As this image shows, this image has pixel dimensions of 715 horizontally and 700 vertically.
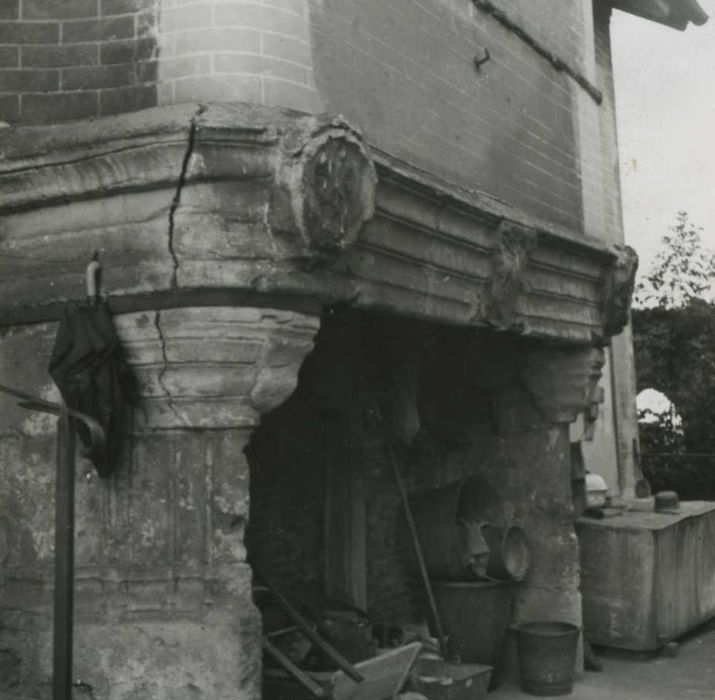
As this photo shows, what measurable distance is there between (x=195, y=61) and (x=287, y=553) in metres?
3.31

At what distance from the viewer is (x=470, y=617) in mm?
7332

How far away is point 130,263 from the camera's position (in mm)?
4316

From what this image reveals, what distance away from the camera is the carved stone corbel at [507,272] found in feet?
20.3

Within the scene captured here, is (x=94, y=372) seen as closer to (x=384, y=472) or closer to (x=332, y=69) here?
(x=332, y=69)

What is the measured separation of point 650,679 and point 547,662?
3.17 feet

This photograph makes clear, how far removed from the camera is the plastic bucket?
7266mm

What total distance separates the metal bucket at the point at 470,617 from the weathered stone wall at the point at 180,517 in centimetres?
331

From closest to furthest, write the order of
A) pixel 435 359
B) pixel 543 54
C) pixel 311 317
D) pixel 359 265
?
pixel 311 317 < pixel 359 265 < pixel 543 54 < pixel 435 359

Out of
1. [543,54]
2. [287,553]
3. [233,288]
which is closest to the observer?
[233,288]

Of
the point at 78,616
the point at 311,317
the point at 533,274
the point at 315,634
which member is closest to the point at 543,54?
the point at 533,274

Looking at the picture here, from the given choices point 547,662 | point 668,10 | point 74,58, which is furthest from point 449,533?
point 668,10

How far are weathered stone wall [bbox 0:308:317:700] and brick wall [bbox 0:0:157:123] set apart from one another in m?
0.96

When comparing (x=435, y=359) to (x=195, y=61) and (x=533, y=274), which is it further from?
(x=195, y=61)

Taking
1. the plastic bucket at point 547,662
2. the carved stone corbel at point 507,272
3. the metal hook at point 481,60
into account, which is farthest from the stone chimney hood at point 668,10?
the plastic bucket at point 547,662
